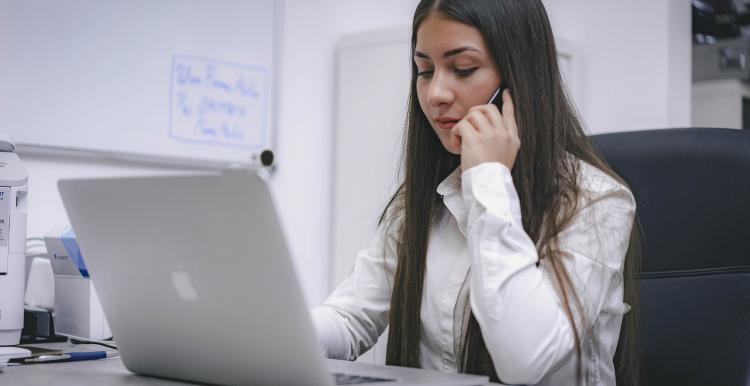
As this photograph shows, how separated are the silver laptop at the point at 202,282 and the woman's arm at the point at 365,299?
25 centimetres

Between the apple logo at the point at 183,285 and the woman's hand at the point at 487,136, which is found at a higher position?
the woman's hand at the point at 487,136

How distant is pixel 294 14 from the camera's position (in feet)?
8.78

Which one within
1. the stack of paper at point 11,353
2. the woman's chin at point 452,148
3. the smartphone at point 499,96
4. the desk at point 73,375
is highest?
the smartphone at point 499,96

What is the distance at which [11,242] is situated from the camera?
4.46 feet

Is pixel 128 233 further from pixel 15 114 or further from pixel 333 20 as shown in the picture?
pixel 333 20

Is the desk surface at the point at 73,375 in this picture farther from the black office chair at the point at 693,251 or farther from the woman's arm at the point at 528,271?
the black office chair at the point at 693,251

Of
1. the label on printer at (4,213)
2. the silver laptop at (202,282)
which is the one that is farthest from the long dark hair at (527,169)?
the label on printer at (4,213)

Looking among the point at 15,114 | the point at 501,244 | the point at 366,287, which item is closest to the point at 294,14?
the point at 15,114

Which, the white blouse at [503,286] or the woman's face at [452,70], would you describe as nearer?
the white blouse at [503,286]

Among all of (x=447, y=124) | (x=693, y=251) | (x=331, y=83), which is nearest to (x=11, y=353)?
(x=447, y=124)

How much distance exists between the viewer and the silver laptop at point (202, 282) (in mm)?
787

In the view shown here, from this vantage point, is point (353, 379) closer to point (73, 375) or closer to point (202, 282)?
point (202, 282)

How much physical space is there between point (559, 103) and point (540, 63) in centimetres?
6

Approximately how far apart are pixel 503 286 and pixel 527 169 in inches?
8.7
